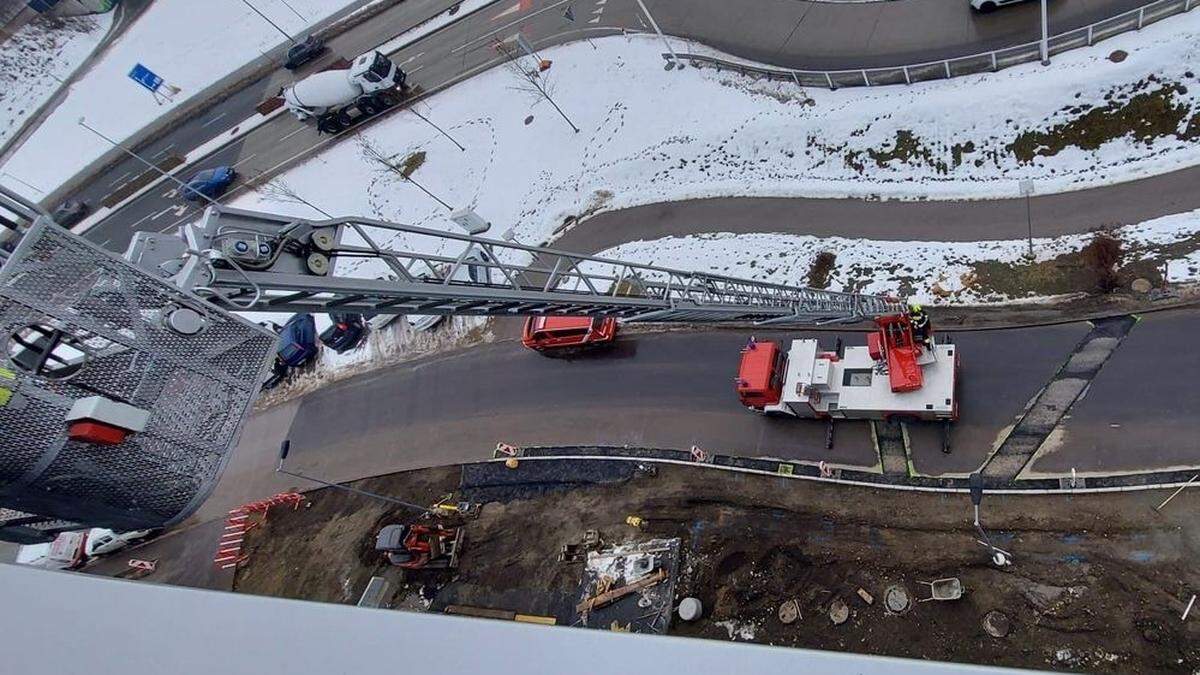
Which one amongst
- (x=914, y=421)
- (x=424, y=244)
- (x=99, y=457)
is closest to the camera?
(x=99, y=457)

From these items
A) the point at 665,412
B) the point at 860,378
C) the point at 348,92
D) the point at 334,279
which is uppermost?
the point at 348,92

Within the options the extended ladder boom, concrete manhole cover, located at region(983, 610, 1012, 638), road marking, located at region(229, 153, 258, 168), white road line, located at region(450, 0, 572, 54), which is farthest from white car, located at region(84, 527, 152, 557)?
concrete manhole cover, located at region(983, 610, 1012, 638)

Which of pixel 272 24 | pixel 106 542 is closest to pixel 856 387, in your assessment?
pixel 106 542

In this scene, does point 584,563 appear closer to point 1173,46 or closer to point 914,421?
point 914,421

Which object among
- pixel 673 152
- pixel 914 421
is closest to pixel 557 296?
pixel 914 421

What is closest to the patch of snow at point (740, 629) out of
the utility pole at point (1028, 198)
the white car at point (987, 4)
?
the utility pole at point (1028, 198)

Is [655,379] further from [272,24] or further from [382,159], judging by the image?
[272,24]
